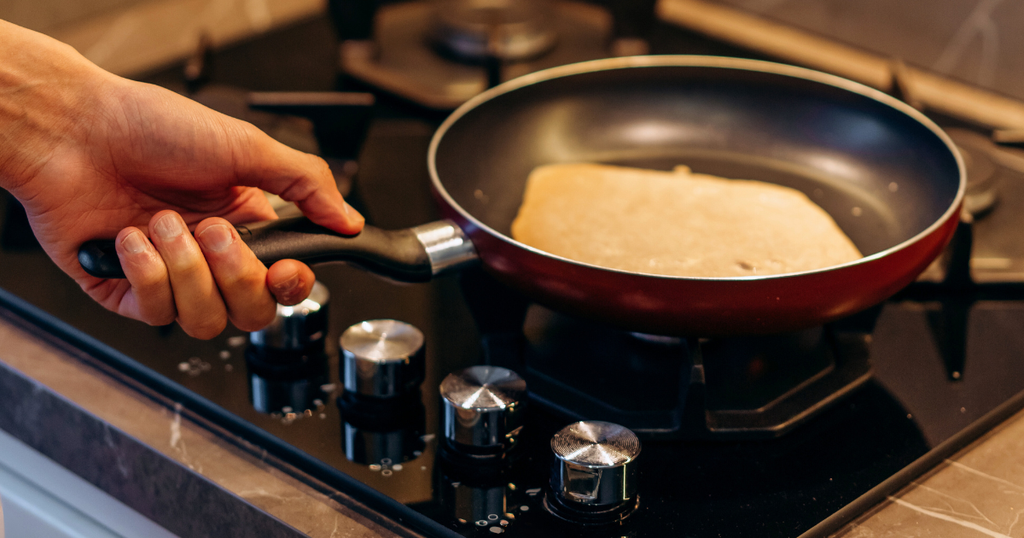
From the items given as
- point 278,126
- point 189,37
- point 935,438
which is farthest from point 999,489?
point 189,37

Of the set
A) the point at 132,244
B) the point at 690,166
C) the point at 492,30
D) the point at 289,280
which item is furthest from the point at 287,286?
the point at 492,30

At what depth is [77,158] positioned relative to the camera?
0.69m

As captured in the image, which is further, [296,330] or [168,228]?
A: [296,330]

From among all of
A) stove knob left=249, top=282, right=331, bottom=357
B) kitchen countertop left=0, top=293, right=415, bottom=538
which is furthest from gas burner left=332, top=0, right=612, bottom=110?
kitchen countertop left=0, top=293, right=415, bottom=538

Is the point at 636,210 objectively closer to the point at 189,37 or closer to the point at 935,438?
the point at 935,438

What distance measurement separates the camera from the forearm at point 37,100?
25.9 inches

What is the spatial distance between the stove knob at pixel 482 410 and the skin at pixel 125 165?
0.14 meters

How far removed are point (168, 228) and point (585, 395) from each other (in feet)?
1.08

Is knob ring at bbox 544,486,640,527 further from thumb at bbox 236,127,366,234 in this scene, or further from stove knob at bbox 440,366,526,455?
thumb at bbox 236,127,366,234

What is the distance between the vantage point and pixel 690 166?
1009 millimetres

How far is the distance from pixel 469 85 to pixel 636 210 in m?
0.37

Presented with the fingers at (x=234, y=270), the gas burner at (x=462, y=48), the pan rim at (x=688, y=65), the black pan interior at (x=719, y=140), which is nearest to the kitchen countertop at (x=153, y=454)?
the fingers at (x=234, y=270)

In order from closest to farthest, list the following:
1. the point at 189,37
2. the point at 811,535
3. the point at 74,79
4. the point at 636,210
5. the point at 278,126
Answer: the point at 811,535, the point at 74,79, the point at 636,210, the point at 278,126, the point at 189,37

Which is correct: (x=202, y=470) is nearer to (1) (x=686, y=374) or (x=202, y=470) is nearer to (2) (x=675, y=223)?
(1) (x=686, y=374)
